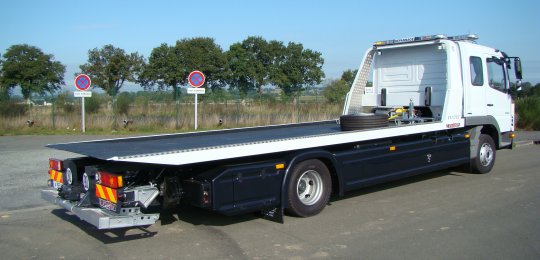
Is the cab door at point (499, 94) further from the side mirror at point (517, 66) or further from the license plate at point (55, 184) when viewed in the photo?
the license plate at point (55, 184)

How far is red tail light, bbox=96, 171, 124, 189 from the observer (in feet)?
17.9

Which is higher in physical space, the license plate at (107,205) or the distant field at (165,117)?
the distant field at (165,117)

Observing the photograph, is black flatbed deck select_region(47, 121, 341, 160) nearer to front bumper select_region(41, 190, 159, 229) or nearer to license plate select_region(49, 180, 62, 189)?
license plate select_region(49, 180, 62, 189)

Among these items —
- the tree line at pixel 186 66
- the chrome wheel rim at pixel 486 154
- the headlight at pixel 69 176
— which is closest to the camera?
the headlight at pixel 69 176

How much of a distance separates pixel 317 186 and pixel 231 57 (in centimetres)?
4552

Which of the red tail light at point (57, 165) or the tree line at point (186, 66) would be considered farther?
the tree line at point (186, 66)

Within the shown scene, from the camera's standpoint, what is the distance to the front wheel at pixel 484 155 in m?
10.3

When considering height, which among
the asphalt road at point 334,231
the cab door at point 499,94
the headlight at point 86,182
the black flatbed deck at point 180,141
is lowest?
the asphalt road at point 334,231

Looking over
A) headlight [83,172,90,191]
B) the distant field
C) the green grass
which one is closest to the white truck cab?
headlight [83,172,90,191]

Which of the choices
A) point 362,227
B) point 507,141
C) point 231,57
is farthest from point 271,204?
point 231,57

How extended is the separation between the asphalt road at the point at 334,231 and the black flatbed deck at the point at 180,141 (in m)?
1.06

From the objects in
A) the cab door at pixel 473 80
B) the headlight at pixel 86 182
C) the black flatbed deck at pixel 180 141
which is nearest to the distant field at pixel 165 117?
the black flatbed deck at pixel 180 141

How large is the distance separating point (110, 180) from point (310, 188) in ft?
9.28

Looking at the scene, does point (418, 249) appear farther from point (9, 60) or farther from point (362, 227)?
point (9, 60)
